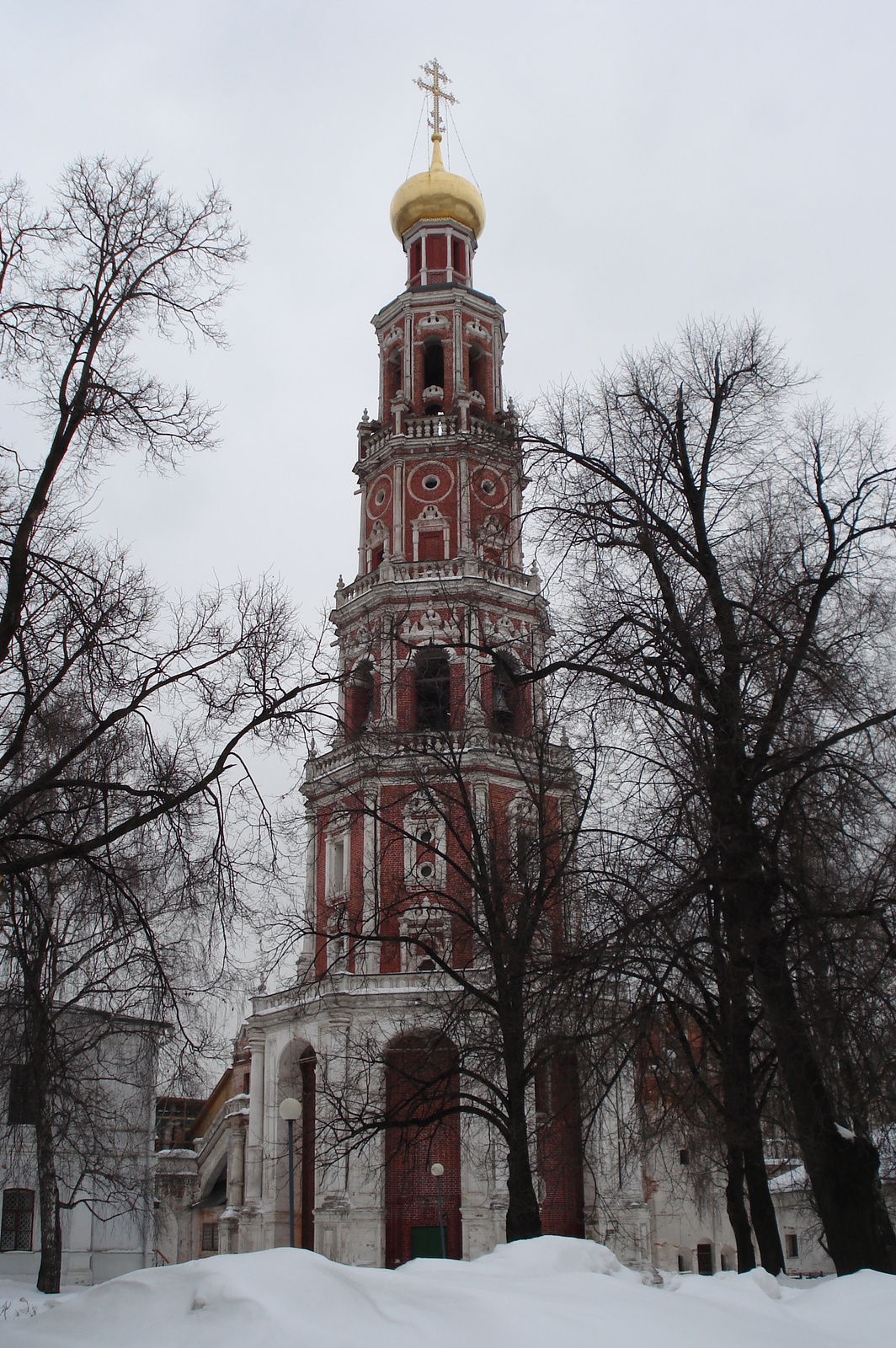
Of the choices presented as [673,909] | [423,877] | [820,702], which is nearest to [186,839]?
[673,909]

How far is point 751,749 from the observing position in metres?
12.7

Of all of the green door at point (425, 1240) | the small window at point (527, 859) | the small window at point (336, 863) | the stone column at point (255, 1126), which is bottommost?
the green door at point (425, 1240)

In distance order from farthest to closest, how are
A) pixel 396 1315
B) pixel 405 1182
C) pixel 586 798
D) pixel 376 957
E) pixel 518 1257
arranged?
1. pixel 376 957
2. pixel 405 1182
3. pixel 586 798
4. pixel 518 1257
5. pixel 396 1315

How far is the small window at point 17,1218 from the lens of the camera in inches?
1353

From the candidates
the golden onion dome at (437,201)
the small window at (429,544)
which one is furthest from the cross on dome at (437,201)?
the small window at (429,544)

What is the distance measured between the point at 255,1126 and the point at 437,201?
106ft

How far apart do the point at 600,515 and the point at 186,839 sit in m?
5.68

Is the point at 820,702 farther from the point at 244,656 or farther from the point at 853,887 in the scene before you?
the point at 244,656

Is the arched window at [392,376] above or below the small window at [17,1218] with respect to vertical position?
above

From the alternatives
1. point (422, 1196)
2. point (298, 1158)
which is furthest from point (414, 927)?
point (298, 1158)

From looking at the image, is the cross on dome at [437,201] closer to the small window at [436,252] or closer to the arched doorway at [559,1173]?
the small window at [436,252]

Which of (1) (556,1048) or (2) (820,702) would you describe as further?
(1) (556,1048)

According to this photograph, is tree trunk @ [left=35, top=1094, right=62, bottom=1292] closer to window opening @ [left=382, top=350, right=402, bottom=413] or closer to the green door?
the green door

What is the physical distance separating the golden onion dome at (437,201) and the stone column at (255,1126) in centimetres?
2947
